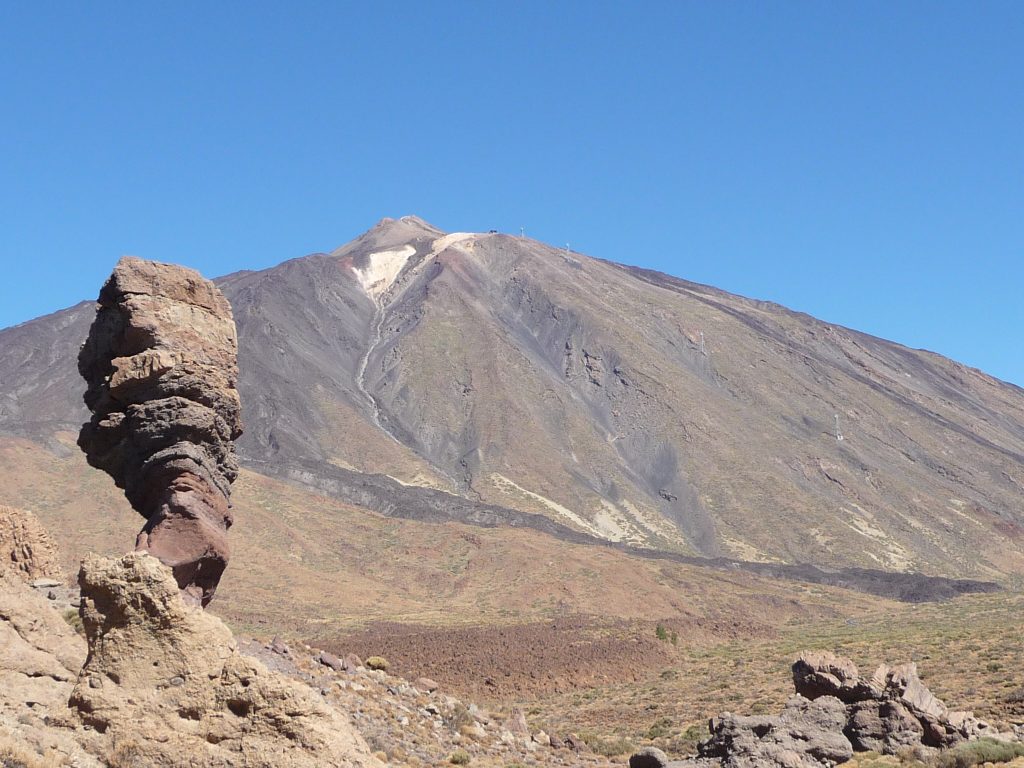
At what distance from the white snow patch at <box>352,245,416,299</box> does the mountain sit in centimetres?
44

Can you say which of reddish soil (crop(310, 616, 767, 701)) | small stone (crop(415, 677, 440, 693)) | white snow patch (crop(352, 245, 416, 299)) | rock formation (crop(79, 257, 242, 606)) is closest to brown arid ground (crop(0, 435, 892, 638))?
reddish soil (crop(310, 616, 767, 701))

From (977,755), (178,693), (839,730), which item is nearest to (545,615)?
(839,730)

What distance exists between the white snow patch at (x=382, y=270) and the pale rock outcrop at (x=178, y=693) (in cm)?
14995

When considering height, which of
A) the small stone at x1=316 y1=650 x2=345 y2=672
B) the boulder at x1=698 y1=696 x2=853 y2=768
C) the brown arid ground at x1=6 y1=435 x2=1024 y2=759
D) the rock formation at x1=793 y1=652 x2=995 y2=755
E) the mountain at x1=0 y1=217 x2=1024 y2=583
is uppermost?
the mountain at x1=0 y1=217 x2=1024 y2=583

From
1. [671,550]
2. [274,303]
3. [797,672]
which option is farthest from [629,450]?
[797,672]

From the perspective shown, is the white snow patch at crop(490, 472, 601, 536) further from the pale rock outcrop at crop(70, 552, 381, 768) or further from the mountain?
the pale rock outcrop at crop(70, 552, 381, 768)

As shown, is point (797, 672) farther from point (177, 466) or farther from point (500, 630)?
point (500, 630)

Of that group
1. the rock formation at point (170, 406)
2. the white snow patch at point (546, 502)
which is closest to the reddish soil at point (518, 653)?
the rock formation at point (170, 406)

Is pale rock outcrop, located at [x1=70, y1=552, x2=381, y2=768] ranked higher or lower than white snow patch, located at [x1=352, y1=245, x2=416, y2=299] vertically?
lower

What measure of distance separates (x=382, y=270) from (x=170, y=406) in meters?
152

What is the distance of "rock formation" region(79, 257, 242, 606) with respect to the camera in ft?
51.3

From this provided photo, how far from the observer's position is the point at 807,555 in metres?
92.4

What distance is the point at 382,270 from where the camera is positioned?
545 feet

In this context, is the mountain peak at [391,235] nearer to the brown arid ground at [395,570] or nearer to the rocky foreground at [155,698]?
the brown arid ground at [395,570]
